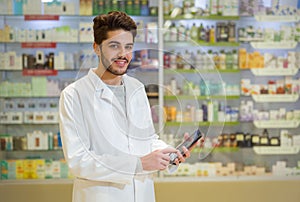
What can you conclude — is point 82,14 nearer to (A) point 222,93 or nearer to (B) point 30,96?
(B) point 30,96

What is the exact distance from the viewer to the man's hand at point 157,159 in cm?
165

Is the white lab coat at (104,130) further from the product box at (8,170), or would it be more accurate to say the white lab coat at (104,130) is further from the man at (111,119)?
the product box at (8,170)

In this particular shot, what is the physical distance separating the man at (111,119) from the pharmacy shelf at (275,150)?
2.77m

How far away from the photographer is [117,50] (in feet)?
5.47

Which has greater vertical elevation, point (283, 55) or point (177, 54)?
point (177, 54)

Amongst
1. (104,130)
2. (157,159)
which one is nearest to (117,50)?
(104,130)

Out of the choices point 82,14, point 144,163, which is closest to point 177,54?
point 144,163

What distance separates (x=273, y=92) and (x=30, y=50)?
2355mm

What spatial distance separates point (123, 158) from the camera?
170 cm

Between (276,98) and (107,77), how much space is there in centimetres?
298

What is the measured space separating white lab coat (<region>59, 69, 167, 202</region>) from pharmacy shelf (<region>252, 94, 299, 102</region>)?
9.07 feet

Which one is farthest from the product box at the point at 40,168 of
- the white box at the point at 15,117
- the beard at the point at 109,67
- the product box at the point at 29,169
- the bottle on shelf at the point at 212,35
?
the beard at the point at 109,67

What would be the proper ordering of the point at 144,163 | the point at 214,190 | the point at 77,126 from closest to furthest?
the point at 144,163 < the point at 77,126 < the point at 214,190

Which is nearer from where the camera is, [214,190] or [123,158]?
[123,158]
